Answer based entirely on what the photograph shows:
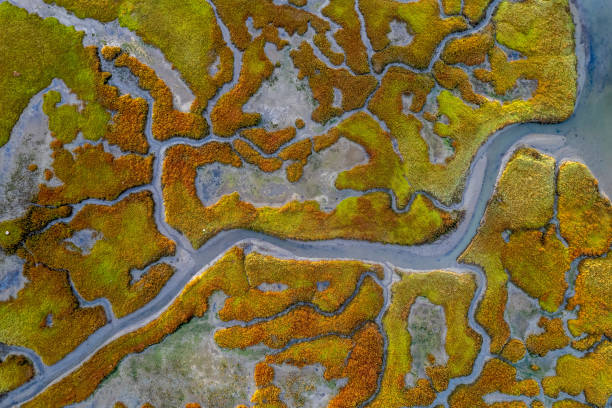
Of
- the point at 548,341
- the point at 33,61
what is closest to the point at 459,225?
the point at 548,341

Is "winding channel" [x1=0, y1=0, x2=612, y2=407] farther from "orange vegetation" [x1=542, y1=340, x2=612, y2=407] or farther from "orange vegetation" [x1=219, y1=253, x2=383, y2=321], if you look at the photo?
"orange vegetation" [x1=542, y1=340, x2=612, y2=407]

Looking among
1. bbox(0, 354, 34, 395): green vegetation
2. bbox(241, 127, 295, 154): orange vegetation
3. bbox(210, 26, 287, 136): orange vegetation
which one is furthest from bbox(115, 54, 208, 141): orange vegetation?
bbox(0, 354, 34, 395): green vegetation

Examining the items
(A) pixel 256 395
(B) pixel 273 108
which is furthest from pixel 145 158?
(A) pixel 256 395

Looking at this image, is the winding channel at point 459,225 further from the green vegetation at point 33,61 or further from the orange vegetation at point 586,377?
the orange vegetation at point 586,377

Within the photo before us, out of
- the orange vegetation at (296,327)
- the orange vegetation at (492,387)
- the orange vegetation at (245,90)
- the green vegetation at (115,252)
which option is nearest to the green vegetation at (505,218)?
the orange vegetation at (492,387)

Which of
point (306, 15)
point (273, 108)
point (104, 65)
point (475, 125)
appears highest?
point (306, 15)

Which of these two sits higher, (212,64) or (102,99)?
(212,64)

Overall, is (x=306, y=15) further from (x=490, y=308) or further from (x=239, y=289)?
(x=490, y=308)

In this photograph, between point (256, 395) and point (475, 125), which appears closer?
point (256, 395)
